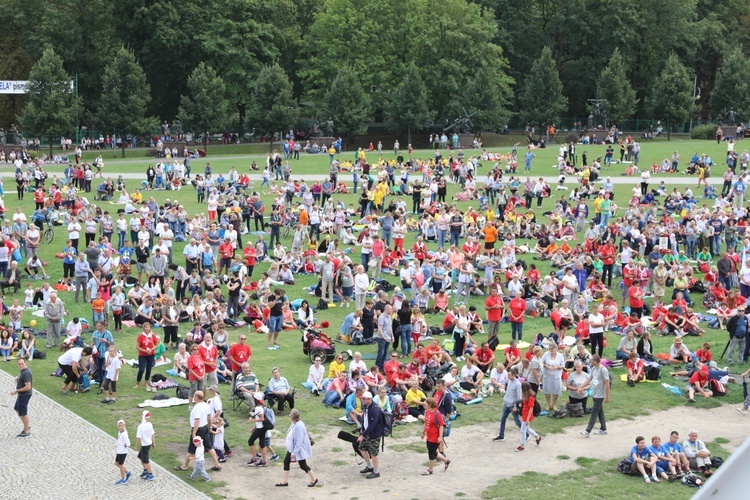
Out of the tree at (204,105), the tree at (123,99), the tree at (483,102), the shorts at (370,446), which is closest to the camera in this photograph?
the shorts at (370,446)

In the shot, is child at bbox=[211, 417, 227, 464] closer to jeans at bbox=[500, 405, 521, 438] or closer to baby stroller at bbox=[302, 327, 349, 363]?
jeans at bbox=[500, 405, 521, 438]

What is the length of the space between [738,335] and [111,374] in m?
12.1

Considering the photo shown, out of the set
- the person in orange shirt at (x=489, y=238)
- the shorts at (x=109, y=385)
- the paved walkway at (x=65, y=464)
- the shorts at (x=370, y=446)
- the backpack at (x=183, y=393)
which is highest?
the person in orange shirt at (x=489, y=238)

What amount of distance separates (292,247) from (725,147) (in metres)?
36.7

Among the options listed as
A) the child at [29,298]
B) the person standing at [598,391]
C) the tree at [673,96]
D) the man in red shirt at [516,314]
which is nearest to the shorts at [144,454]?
the person standing at [598,391]

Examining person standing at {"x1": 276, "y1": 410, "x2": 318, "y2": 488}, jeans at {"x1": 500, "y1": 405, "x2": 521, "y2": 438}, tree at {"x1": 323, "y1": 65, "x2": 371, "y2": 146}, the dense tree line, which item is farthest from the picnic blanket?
tree at {"x1": 323, "y1": 65, "x2": 371, "y2": 146}

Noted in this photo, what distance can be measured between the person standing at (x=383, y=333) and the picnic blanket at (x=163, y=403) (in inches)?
153

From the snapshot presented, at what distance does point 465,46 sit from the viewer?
71000 mm

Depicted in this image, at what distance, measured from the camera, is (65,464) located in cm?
1434

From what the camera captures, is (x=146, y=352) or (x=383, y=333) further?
(x=383, y=333)

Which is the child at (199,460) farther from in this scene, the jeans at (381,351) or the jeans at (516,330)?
the jeans at (516,330)

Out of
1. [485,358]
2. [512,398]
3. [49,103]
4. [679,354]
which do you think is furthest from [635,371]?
[49,103]

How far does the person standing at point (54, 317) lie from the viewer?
2055cm

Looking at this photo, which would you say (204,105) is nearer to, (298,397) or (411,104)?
(411,104)
